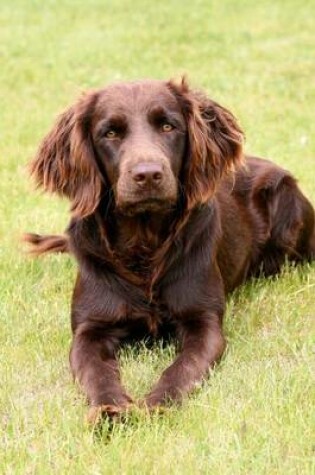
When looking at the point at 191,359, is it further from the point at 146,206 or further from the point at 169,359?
the point at 146,206

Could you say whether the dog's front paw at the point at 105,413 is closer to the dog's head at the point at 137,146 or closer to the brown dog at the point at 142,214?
the brown dog at the point at 142,214

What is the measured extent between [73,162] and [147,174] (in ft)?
1.92

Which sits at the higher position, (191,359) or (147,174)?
(147,174)

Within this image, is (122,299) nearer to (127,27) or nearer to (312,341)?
(312,341)

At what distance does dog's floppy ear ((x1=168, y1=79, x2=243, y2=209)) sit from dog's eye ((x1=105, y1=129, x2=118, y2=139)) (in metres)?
0.32

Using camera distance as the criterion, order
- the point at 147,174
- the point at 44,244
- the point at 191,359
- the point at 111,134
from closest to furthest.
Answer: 1. the point at 147,174
2. the point at 191,359
3. the point at 111,134
4. the point at 44,244

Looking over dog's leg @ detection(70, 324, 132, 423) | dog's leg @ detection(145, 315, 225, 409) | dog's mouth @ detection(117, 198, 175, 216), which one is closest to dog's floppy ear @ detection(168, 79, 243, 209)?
dog's mouth @ detection(117, 198, 175, 216)

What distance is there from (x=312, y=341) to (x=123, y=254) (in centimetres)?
89

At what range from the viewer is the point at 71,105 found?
4.38m

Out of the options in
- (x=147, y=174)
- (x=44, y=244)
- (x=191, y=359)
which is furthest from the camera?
(x=44, y=244)

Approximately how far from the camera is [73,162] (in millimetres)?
4215

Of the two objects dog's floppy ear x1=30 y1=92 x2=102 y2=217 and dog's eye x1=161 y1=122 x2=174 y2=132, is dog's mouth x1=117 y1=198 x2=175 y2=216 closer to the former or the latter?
dog's floppy ear x1=30 y1=92 x2=102 y2=217

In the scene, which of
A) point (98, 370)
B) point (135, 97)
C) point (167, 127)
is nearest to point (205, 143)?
point (167, 127)

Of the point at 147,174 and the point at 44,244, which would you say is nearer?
the point at 147,174
